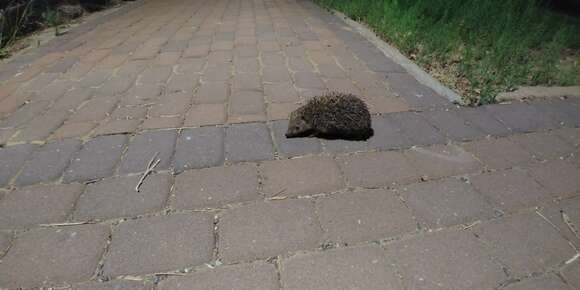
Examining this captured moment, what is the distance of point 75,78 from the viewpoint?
3.41 meters

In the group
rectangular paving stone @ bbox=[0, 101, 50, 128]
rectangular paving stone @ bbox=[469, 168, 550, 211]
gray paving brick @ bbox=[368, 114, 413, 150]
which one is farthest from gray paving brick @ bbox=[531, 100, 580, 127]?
rectangular paving stone @ bbox=[0, 101, 50, 128]

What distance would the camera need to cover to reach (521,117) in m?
2.73

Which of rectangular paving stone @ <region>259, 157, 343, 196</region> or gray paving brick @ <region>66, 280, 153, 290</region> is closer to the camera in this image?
gray paving brick @ <region>66, 280, 153, 290</region>

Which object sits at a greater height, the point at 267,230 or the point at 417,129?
the point at 417,129

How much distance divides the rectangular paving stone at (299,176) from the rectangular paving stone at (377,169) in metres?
0.08

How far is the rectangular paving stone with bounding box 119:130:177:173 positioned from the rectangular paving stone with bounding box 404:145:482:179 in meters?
1.58

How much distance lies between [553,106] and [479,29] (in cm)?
187

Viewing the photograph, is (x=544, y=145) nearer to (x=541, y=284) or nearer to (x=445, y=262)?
(x=541, y=284)

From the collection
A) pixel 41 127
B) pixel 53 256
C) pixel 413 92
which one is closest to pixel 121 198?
pixel 53 256

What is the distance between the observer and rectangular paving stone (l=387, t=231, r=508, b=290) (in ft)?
4.68

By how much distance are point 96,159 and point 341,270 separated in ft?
5.57

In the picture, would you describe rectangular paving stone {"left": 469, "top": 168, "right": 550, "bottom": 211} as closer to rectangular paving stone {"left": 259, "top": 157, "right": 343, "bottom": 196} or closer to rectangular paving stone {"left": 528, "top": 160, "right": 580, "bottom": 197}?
rectangular paving stone {"left": 528, "top": 160, "right": 580, "bottom": 197}

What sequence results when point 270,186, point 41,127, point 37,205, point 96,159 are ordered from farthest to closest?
point 41,127, point 96,159, point 270,186, point 37,205

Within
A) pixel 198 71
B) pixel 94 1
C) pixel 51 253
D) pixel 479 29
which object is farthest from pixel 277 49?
pixel 94 1
